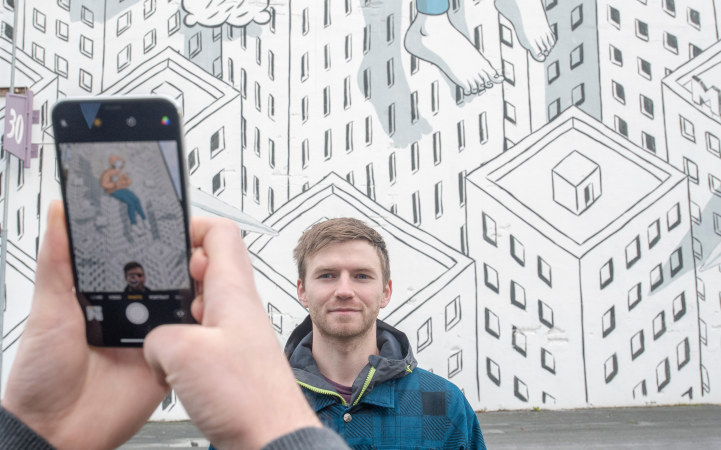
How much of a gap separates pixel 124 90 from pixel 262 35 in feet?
4.64

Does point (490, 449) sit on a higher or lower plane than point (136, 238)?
lower

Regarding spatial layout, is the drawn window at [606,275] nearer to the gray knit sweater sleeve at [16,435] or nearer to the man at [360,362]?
the man at [360,362]

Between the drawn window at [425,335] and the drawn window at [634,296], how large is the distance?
6.27 feet

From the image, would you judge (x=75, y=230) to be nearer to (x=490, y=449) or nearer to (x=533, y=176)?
(x=490, y=449)

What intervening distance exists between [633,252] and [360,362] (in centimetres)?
464

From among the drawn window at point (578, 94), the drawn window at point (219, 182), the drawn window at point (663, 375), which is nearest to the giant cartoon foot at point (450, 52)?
the drawn window at point (578, 94)

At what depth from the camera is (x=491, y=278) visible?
568 centimetres

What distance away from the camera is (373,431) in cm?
175

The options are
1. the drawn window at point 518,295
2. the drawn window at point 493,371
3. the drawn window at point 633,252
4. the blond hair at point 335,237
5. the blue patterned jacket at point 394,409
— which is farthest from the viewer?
the drawn window at point 633,252

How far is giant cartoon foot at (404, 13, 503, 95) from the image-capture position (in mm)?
5910

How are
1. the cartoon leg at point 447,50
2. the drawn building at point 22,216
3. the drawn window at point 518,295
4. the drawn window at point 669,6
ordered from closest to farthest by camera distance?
1. the drawn building at point 22,216
2. the drawn window at point 518,295
3. the cartoon leg at point 447,50
4. the drawn window at point 669,6

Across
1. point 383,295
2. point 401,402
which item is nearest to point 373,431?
point 401,402

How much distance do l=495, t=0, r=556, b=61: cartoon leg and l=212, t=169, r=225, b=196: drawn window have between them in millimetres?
3164

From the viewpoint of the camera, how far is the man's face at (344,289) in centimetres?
197
